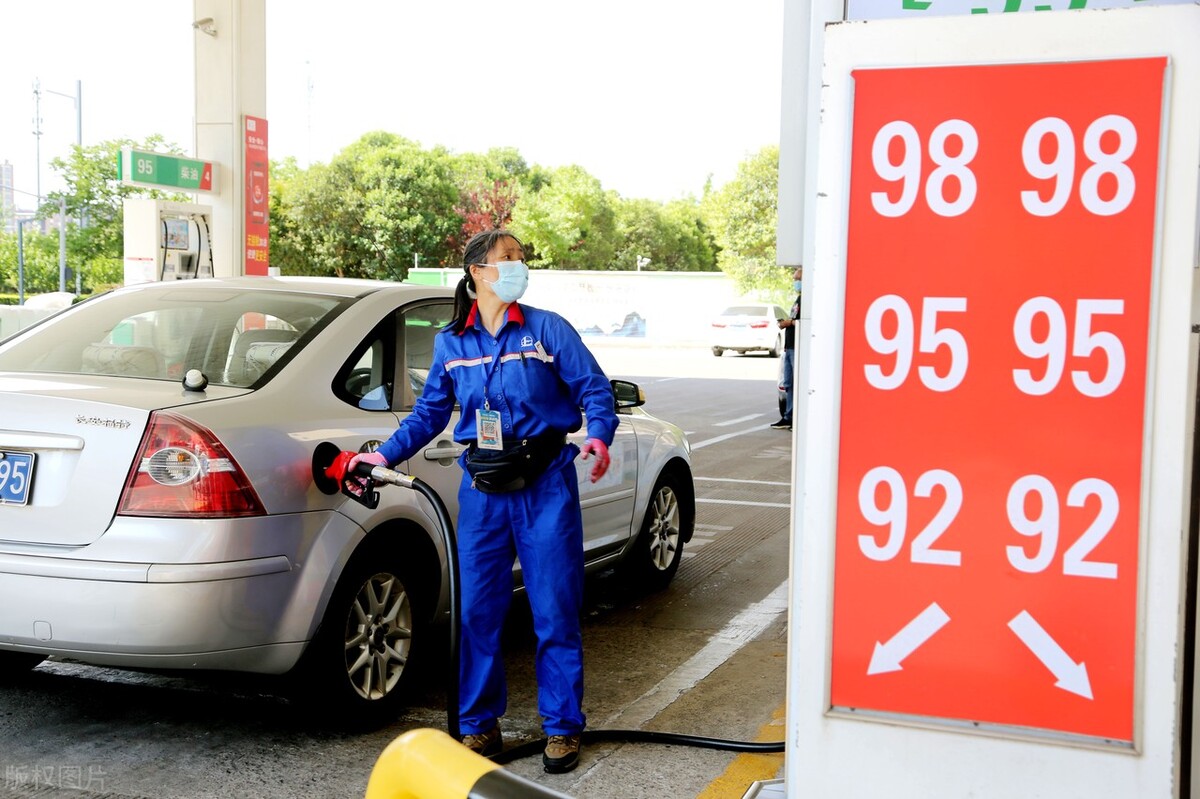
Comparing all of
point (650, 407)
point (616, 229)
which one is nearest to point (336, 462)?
point (650, 407)

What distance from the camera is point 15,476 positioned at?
158 inches

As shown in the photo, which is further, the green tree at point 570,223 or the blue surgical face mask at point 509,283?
the green tree at point 570,223

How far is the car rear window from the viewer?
463 centimetres

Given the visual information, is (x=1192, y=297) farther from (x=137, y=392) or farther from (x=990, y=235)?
(x=137, y=392)

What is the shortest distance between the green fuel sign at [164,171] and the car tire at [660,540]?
300 inches

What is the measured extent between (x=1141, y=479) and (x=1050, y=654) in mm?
360

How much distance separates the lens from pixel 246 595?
13.1 ft

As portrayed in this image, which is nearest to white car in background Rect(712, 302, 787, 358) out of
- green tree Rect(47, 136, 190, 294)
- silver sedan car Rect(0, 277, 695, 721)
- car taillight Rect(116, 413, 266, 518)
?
green tree Rect(47, 136, 190, 294)

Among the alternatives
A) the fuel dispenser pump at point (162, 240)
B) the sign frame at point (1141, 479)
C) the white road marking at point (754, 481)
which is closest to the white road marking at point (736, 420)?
the white road marking at point (754, 481)

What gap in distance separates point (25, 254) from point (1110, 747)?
6662 centimetres

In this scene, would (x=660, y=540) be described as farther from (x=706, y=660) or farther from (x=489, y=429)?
(x=489, y=429)

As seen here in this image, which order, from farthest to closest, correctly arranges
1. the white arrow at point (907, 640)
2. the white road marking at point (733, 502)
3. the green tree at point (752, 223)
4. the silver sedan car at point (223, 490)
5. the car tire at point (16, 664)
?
the green tree at point (752, 223) → the white road marking at point (733, 502) → the car tire at point (16, 664) → the silver sedan car at point (223, 490) → the white arrow at point (907, 640)

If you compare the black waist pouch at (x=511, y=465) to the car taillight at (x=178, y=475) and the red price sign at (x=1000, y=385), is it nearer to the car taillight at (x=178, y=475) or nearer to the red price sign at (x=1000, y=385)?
the car taillight at (x=178, y=475)

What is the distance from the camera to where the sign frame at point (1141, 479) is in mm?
2150
